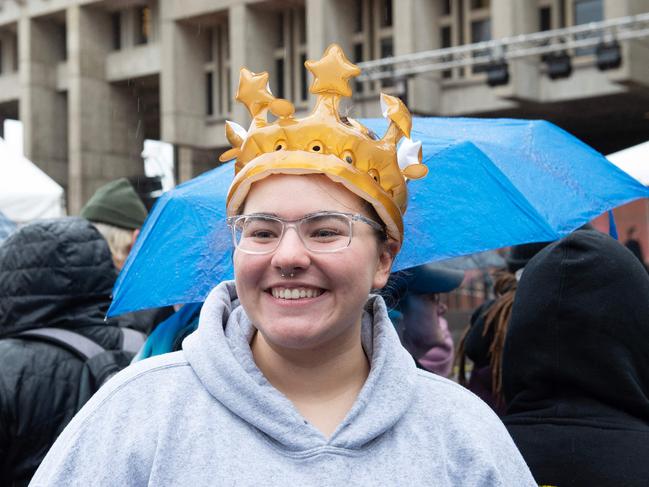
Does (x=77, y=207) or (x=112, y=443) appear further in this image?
(x=77, y=207)

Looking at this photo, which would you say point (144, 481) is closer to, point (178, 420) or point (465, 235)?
point (178, 420)

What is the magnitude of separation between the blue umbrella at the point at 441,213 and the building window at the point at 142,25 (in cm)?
3076

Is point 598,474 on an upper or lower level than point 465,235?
lower

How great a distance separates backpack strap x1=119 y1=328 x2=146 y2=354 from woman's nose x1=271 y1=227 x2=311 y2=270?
1704 mm

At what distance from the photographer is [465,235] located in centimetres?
306

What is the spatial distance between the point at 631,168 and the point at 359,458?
4.69 m

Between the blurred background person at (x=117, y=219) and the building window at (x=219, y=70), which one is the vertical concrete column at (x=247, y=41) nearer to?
the building window at (x=219, y=70)

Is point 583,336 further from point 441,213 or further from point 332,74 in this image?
point 332,74

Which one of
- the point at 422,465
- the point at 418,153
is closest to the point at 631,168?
the point at 418,153

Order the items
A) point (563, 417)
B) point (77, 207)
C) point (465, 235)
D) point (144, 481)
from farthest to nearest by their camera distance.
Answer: point (77, 207), point (465, 235), point (563, 417), point (144, 481)

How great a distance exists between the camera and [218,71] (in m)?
31.1

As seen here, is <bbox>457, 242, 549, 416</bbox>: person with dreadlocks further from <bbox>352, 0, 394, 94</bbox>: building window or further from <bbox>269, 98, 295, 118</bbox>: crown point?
<bbox>352, 0, 394, 94</bbox>: building window

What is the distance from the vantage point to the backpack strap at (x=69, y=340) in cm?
323

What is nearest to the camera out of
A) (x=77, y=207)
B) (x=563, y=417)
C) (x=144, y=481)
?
(x=144, y=481)
